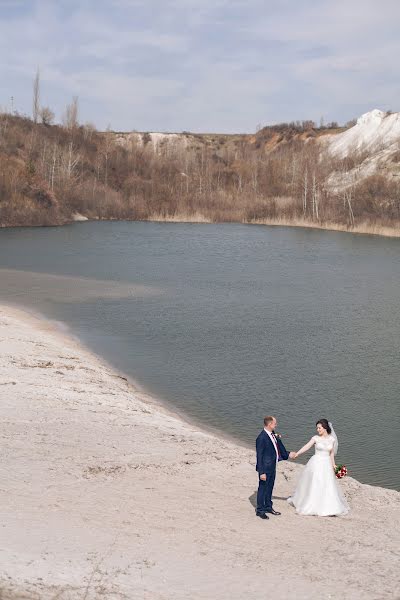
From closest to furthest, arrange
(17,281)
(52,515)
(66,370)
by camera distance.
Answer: (52,515) → (66,370) → (17,281)

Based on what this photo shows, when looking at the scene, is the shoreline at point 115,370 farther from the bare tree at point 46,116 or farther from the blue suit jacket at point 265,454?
the bare tree at point 46,116

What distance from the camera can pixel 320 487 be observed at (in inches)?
429

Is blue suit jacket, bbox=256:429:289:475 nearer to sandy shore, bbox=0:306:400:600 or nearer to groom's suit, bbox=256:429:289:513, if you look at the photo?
groom's suit, bbox=256:429:289:513

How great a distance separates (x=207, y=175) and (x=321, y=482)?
98.1m

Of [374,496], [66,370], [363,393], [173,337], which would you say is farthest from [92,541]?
[173,337]

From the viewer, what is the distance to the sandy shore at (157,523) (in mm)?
8633

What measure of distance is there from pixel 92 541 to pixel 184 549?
113cm

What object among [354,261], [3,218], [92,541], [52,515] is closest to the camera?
[92,541]

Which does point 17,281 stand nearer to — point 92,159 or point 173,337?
point 173,337

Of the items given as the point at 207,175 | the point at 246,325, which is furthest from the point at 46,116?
the point at 246,325

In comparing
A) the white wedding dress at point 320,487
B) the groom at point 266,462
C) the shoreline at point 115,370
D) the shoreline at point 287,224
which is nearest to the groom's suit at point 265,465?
the groom at point 266,462

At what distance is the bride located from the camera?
1074cm

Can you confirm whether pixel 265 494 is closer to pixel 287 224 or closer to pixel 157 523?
pixel 157 523

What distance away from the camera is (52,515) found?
33.3 feet
